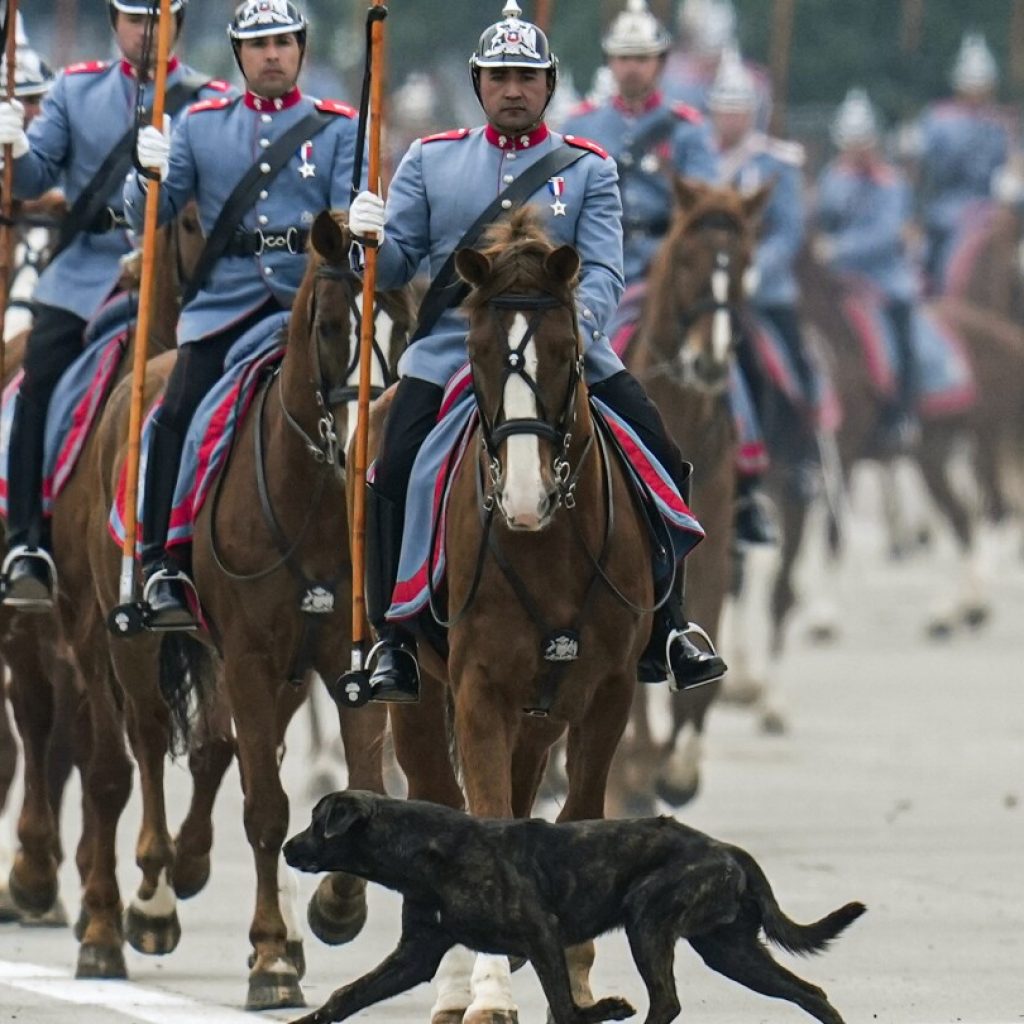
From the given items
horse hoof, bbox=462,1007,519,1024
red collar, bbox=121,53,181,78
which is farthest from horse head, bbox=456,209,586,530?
red collar, bbox=121,53,181,78

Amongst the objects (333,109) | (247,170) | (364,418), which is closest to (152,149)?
(247,170)

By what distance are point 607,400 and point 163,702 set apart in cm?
231

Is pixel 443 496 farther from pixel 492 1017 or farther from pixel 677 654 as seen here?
pixel 492 1017

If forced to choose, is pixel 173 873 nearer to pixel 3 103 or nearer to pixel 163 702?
pixel 163 702

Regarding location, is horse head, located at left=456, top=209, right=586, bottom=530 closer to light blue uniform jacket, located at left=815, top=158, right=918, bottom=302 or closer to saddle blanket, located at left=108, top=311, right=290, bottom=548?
saddle blanket, located at left=108, top=311, right=290, bottom=548

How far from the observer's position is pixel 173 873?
12.4 m

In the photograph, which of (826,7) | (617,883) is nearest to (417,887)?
(617,883)

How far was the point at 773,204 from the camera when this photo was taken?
20812 mm

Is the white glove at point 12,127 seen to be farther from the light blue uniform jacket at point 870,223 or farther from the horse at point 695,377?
the light blue uniform jacket at point 870,223

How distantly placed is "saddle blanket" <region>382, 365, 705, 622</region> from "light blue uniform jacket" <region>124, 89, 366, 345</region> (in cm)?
171

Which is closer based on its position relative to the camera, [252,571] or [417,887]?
[417,887]

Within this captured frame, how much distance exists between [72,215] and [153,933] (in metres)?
2.99

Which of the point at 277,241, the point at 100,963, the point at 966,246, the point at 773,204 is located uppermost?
the point at 277,241

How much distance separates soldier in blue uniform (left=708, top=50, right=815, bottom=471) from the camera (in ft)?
66.0
